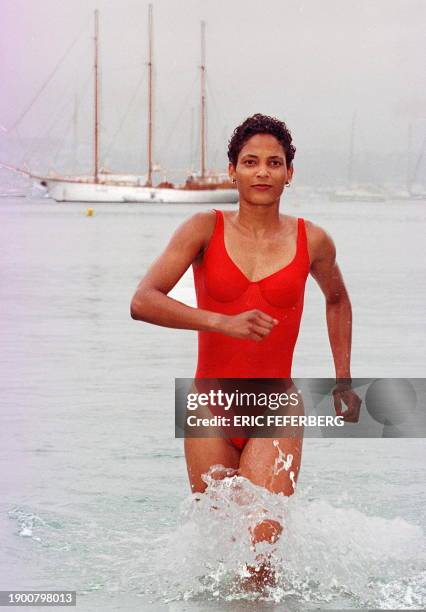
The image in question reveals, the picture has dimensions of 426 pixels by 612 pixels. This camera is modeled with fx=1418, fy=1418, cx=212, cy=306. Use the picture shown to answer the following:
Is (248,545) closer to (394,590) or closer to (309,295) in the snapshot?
(394,590)

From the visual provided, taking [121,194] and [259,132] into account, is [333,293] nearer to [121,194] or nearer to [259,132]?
[259,132]

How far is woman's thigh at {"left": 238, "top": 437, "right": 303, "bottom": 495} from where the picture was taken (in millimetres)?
4664

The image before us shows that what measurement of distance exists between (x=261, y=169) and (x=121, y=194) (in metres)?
97.9

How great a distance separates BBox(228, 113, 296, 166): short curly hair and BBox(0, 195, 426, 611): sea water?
3.57 feet

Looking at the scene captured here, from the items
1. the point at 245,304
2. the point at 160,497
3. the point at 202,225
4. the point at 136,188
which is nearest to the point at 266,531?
the point at 245,304

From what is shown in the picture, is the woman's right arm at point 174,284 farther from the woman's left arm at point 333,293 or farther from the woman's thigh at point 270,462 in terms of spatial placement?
the woman's thigh at point 270,462

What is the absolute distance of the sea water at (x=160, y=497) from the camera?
16.4ft

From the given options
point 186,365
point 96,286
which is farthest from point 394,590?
point 96,286

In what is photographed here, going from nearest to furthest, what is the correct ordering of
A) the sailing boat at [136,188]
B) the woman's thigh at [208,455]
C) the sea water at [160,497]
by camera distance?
the woman's thigh at [208,455] → the sea water at [160,497] → the sailing boat at [136,188]

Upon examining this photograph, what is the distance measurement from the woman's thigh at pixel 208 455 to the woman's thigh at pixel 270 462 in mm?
47

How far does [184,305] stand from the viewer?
431cm

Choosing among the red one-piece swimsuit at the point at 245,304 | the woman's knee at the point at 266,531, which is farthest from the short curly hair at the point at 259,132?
the woman's knee at the point at 266,531

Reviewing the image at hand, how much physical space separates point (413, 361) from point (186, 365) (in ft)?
5.80

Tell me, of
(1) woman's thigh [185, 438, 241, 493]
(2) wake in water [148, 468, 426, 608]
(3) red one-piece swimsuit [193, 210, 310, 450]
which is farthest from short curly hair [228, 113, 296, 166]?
(2) wake in water [148, 468, 426, 608]
